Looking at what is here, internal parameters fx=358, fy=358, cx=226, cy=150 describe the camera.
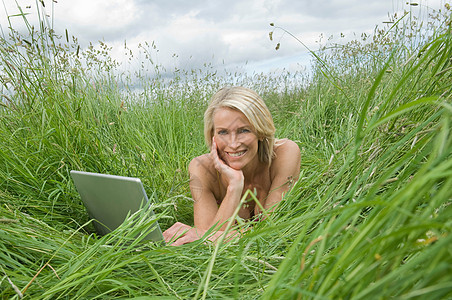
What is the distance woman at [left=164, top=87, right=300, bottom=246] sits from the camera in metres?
2.31

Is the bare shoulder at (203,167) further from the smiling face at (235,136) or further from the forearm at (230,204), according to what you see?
the forearm at (230,204)

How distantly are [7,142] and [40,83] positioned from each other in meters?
0.42

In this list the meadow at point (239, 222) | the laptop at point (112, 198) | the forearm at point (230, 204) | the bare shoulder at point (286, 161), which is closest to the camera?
the meadow at point (239, 222)

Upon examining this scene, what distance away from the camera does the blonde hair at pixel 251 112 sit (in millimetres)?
2318

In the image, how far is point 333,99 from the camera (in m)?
3.97

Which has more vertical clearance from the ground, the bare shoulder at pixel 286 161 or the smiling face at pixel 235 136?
the smiling face at pixel 235 136

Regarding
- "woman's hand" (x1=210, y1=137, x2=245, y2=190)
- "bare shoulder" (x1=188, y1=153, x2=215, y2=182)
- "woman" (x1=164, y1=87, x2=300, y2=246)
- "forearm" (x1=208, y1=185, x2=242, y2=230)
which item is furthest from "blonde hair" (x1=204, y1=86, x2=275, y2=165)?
"forearm" (x1=208, y1=185, x2=242, y2=230)

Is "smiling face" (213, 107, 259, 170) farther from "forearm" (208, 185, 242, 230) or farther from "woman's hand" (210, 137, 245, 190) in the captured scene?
"forearm" (208, 185, 242, 230)

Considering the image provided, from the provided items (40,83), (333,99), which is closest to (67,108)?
(40,83)

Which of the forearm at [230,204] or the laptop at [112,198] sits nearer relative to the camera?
the laptop at [112,198]

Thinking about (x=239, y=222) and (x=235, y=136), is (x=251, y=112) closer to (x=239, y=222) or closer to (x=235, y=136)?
(x=235, y=136)

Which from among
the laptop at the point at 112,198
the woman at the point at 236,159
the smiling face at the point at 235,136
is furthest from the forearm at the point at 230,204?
the laptop at the point at 112,198

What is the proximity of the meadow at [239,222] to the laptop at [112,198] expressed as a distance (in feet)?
0.27

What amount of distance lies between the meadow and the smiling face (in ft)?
1.28
